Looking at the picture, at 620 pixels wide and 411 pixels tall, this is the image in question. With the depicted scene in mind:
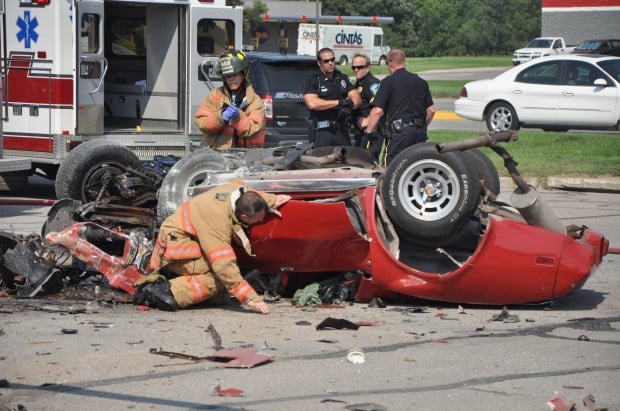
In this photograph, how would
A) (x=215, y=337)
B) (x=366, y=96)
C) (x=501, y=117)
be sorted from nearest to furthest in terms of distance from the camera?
(x=215, y=337), (x=366, y=96), (x=501, y=117)

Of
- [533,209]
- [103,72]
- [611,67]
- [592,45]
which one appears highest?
[592,45]

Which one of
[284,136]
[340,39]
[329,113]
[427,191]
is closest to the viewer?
[427,191]

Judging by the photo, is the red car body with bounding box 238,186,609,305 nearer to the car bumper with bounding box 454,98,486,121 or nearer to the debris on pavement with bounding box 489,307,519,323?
the debris on pavement with bounding box 489,307,519,323

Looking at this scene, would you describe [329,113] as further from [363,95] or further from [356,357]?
[356,357]

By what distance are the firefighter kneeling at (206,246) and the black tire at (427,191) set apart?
819 millimetres

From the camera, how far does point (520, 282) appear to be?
803 cm

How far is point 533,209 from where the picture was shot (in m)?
8.23

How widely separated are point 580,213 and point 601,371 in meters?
7.17

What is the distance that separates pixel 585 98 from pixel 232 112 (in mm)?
12820

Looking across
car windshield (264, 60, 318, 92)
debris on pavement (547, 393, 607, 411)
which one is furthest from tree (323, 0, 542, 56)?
debris on pavement (547, 393, 607, 411)

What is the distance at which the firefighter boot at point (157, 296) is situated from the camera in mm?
8031

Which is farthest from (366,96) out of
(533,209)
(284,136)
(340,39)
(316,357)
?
(340,39)

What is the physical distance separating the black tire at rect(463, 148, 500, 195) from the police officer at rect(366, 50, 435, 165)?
165 centimetres

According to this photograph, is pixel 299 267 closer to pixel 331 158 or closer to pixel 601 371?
pixel 331 158
